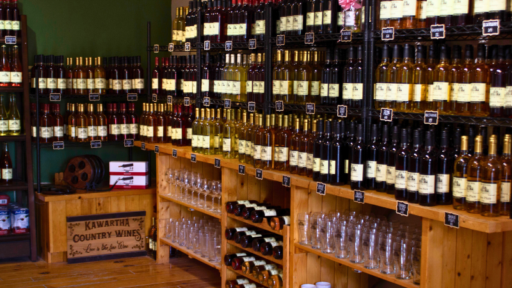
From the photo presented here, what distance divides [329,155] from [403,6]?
2.81 ft

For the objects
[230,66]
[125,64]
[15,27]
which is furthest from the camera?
[125,64]

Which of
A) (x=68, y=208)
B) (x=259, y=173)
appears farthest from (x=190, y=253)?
(x=68, y=208)

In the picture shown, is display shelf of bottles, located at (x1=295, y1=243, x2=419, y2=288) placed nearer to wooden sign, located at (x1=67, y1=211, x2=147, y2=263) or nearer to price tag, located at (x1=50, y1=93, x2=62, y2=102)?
wooden sign, located at (x1=67, y1=211, x2=147, y2=263)

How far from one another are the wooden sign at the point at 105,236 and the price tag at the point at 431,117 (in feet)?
10.6

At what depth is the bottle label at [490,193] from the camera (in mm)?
2379

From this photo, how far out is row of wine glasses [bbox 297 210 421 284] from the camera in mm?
2729

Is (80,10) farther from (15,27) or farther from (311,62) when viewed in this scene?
(311,62)

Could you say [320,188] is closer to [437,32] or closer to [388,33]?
[388,33]

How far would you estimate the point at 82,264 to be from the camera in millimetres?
4906

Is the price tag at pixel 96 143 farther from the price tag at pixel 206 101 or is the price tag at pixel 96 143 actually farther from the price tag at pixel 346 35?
the price tag at pixel 346 35

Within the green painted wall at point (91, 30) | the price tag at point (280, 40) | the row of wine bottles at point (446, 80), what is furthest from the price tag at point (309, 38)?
the green painted wall at point (91, 30)

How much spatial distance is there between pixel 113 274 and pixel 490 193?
3.23m

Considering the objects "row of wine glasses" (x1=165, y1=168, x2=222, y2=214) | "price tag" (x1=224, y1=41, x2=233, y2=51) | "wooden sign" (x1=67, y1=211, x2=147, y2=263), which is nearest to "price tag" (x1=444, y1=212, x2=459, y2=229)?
"row of wine glasses" (x1=165, y1=168, x2=222, y2=214)

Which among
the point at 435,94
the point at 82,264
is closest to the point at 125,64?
the point at 82,264
